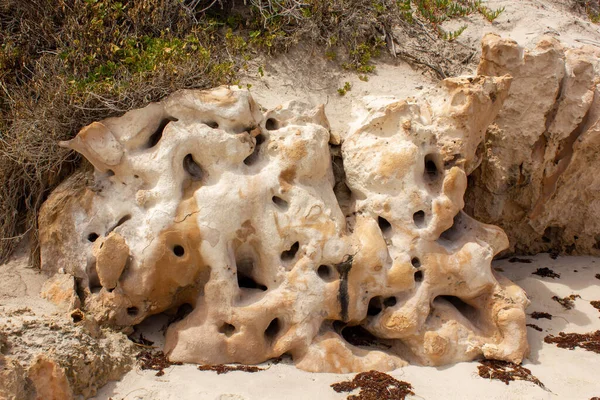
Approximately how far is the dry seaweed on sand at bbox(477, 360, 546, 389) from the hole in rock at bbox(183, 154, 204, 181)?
8.60 ft

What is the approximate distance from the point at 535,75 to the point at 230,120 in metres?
3.12

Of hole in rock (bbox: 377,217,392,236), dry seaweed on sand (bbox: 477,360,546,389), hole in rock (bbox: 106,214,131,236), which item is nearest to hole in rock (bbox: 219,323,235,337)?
hole in rock (bbox: 106,214,131,236)

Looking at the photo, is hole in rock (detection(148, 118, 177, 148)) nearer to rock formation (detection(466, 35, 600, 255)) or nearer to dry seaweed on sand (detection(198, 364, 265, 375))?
dry seaweed on sand (detection(198, 364, 265, 375))

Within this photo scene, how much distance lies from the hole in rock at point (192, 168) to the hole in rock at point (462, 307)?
223cm

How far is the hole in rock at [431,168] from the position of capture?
5.39 metres

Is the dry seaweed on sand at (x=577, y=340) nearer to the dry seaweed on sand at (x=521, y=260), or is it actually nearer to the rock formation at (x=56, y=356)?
the dry seaweed on sand at (x=521, y=260)

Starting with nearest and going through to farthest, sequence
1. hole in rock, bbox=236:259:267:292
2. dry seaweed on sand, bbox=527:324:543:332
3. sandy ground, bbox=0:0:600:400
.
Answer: sandy ground, bbox=0:0:600:400 < hole in rock, bbox=236:259:267:292 < dry seaweed on sand, bbox=527:324:543:332

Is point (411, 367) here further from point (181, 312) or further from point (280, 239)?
point (181, 312)

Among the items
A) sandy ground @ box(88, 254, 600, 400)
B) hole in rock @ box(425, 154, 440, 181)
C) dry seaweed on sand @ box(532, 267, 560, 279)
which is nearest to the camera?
sandy ground @ box(88, 254, 600, 400)

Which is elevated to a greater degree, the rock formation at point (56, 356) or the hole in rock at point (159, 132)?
the hole in rock at point (159, 132)

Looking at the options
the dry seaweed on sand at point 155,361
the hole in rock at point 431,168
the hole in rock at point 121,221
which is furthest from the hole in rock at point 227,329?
the hole in rock at point 431,168

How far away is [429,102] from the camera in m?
5.63

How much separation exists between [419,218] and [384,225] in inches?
11.5

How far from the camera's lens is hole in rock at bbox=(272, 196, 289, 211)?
494 cm
